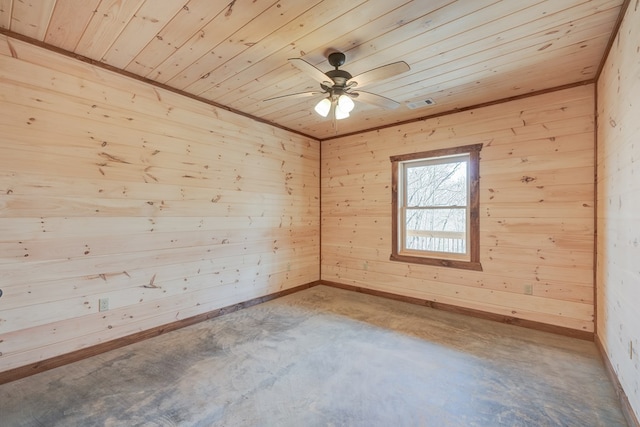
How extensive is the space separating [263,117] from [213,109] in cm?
72

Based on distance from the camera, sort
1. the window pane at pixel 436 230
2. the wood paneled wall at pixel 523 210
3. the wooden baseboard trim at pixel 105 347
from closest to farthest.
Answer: the wooden baseboard trim at pixel 105 347
the wood paneled wall at pixel 523 210
the window pane at pixel 436 230

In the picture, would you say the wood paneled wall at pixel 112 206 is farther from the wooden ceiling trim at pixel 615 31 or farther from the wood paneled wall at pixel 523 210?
the wooden ceiling trim at pixel 615 31

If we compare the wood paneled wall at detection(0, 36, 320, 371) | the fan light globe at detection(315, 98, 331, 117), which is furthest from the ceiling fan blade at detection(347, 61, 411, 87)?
the wood paneled wall at detection(0, 36, 320, 371)

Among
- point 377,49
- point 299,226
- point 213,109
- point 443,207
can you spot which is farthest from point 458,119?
point 213,109

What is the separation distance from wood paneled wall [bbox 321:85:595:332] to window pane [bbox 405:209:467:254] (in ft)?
0.88

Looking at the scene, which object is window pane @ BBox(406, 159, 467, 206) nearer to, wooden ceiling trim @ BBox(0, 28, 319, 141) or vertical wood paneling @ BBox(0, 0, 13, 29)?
wooden ceiling trim @ BBox(0, 28, 319, 141)

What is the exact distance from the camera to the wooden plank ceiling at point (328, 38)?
185 centimetres

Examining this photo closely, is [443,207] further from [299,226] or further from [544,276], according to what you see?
[299,226]

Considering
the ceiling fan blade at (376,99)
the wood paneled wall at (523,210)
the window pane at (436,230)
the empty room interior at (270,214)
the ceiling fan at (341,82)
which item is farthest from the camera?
the window pane at (436,230)

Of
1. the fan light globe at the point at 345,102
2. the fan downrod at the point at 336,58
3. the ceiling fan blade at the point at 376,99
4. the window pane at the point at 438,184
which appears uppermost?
the fan downrod at the point at 336,58

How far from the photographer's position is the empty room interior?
188cm

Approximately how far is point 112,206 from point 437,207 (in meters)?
3.69

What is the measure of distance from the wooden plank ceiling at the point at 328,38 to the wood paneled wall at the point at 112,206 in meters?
0.36

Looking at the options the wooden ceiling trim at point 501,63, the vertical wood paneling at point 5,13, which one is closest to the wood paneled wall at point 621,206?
the wooden ceiling trim at point 501,63
